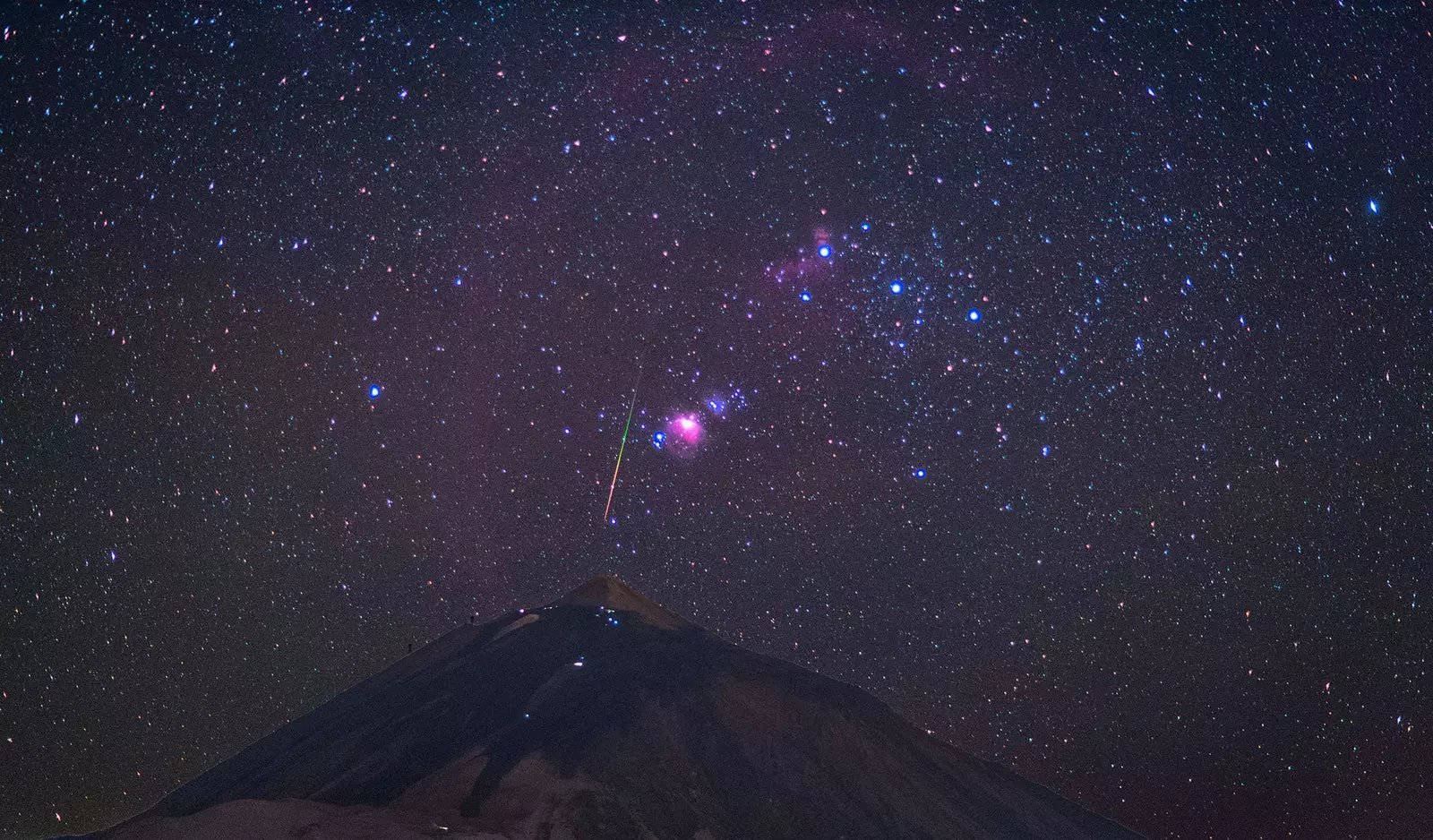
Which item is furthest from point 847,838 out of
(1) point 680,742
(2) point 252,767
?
(2) point 252,767

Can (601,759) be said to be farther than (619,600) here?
No

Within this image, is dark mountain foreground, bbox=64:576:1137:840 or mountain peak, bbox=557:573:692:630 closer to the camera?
dark mountain foreground, bbox=64:576:1137:840

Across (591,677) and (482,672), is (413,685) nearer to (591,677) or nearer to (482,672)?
(482,672)

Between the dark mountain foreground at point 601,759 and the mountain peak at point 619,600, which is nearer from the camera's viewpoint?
the dark mountain foreground at point 601,759
